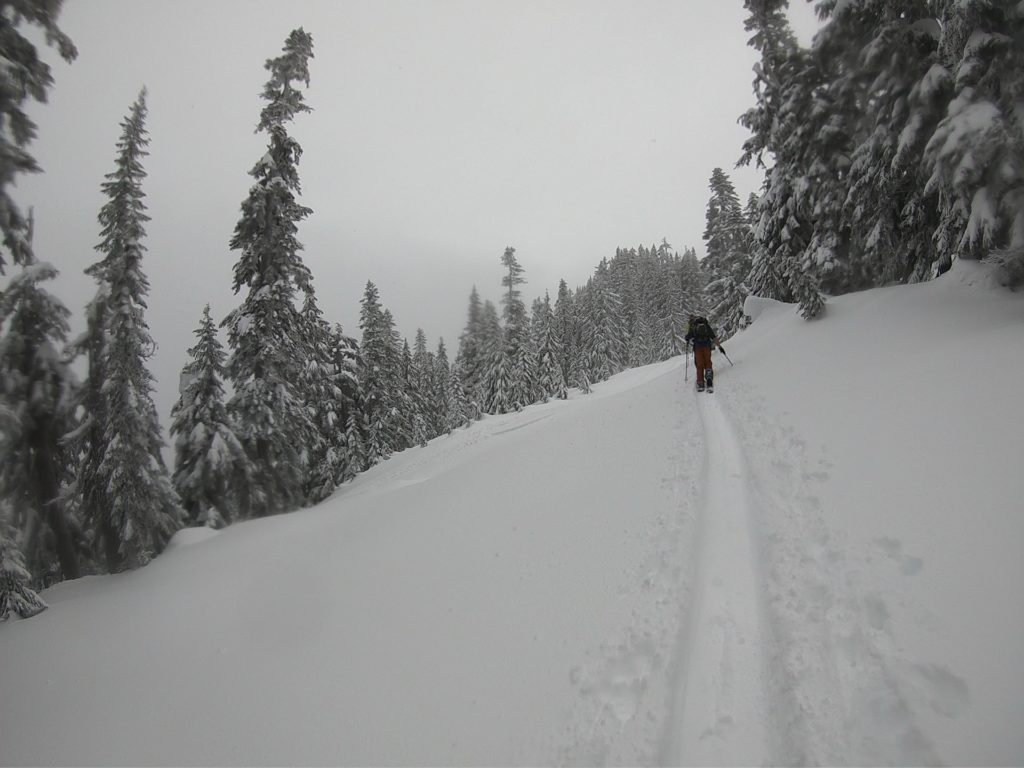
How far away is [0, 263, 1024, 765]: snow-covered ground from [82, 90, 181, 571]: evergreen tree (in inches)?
122

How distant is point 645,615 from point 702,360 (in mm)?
9163

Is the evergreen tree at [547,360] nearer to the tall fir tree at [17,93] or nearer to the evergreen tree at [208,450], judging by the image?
the evergreen tree at [208,450]

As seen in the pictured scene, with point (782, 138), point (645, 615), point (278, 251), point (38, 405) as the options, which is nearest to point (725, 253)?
point (782, 138)

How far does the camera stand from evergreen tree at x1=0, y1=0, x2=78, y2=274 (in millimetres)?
6598

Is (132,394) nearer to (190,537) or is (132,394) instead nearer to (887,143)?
(190,537)

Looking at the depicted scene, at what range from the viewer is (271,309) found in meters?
13.9

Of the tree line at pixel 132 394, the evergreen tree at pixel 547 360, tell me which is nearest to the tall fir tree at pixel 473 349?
the evergreen tree at pixel 547 360

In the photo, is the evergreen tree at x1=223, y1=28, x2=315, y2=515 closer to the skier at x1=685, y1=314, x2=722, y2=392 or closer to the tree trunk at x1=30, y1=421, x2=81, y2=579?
the tree trunk at x1=30, y1=421, x2=81, y2=579

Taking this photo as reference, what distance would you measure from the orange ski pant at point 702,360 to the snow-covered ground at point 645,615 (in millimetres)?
2954

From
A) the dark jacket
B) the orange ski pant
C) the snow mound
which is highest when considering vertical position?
the dark jacket

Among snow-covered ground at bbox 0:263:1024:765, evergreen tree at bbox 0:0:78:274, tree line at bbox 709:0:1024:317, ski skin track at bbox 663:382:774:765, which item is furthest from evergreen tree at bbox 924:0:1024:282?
evergreen tree at bbox 0:0:78:274

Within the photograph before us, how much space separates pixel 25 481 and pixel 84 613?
592 centimetres

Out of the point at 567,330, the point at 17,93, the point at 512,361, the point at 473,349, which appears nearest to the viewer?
the point at 17,93

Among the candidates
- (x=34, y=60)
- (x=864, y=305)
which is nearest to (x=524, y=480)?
(x=864, y=305)
